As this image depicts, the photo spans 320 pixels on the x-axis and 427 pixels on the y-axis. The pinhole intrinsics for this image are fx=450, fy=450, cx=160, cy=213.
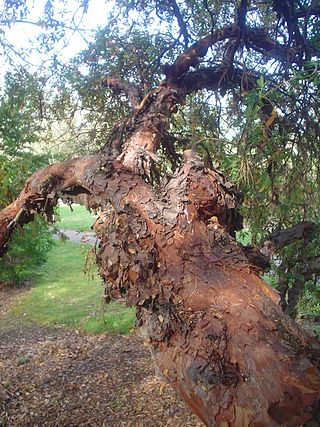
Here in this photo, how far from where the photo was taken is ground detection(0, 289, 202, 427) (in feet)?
15.3

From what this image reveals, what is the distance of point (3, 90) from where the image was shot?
555cm

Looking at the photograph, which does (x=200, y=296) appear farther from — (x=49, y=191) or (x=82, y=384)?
(x=82, y=384)

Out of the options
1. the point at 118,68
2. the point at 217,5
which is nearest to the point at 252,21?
the point at 217,5

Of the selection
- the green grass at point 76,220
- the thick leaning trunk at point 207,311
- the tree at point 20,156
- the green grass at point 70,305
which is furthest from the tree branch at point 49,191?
the green grass at point 76,220

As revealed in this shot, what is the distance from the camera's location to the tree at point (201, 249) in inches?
66.9

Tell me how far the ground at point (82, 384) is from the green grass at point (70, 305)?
1.35 ft

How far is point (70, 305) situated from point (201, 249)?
7963 mm

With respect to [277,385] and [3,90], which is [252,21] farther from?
[277,385]

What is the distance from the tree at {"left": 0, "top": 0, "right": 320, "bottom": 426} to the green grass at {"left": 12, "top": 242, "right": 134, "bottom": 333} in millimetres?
3366

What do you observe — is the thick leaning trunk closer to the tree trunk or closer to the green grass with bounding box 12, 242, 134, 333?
the tree trunk

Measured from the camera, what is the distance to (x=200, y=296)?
2041mm

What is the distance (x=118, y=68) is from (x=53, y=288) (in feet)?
24.5

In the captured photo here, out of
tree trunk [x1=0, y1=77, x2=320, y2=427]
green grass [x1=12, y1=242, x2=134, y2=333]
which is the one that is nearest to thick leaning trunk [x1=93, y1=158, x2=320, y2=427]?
tree trunk [x1=0, y1=77, x2=320, y2=427]

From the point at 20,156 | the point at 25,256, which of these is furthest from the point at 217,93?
the point at 25,256
